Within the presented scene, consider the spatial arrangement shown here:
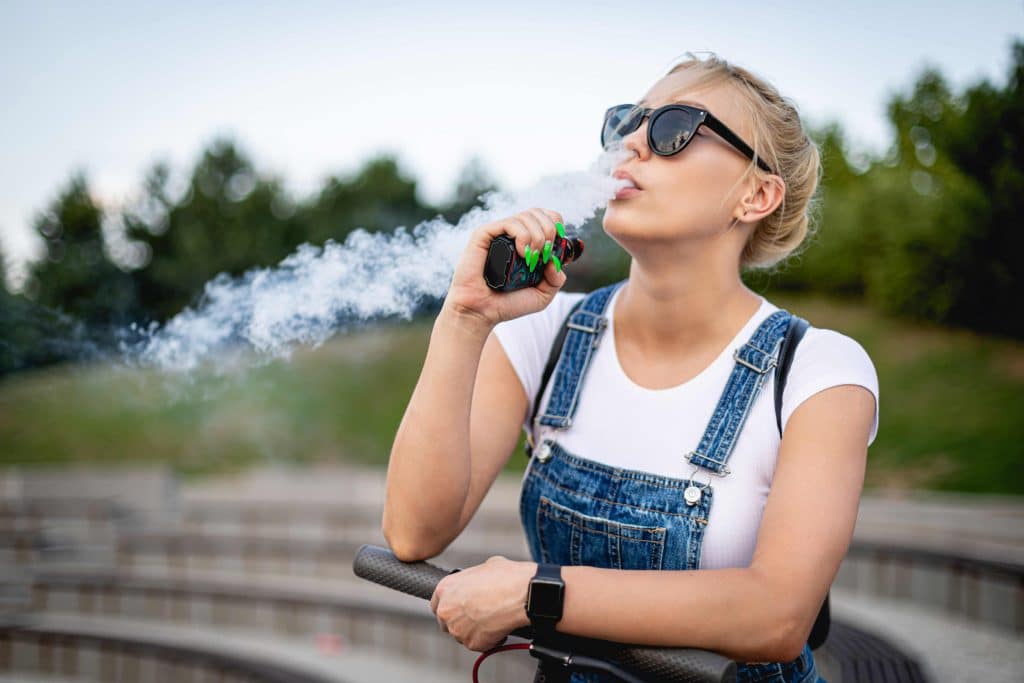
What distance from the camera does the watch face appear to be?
4.35ft

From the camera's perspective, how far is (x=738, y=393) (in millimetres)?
1612

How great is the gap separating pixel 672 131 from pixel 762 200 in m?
0.27

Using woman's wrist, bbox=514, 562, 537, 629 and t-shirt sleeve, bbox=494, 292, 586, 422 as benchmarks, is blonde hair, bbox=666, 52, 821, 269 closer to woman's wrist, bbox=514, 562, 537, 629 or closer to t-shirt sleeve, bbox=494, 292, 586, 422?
t-shirt sleeve, bbox=494, 292, 586, 422

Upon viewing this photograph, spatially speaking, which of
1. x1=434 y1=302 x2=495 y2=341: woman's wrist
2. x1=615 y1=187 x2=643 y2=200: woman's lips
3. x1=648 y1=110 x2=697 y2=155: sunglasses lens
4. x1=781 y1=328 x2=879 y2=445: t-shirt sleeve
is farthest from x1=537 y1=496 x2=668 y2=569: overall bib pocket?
x1=648 y1=110 x2=697 y2=155: sunglasses lens

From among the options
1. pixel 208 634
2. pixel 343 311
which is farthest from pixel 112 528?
pixel 343 311

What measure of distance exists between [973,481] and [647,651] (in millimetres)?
12052

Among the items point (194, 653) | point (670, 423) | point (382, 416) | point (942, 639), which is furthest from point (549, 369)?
point (382, 416)

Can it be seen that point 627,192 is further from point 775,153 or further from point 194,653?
point 194,653

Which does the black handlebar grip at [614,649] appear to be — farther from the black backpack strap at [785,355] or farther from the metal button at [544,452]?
the black backpack strap at [785,355]

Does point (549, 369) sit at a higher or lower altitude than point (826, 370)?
higher

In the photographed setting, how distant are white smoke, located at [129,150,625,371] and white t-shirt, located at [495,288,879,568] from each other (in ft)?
0.77

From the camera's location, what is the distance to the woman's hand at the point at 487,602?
1349 millimetres

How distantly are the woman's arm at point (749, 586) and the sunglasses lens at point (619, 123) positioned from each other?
71 cm

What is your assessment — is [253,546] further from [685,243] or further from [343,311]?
[685,243]
